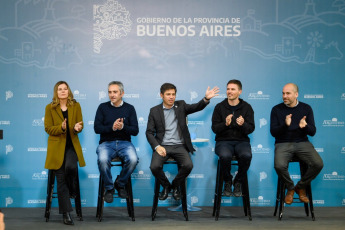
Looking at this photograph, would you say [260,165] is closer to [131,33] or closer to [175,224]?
[175,224]

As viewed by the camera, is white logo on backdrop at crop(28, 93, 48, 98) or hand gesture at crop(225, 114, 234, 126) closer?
hand gesture at crop(225, 114, 234, 126)

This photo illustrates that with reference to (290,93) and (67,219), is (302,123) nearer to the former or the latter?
(290,93)

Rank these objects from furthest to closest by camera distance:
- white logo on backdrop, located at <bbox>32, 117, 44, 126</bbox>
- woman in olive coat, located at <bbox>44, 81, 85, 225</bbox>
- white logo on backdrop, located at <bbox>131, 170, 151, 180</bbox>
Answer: white logo on backdrop, located at <bbox>131, 170, 151, 180</bbox>, white logo on backdrop, located at <bbox>32, 117, 44, 126</bbox>, woman in olive coat, located at <bbox>44, 81, 85, 225</bbox>

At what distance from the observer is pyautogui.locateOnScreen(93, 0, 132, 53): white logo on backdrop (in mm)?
5555

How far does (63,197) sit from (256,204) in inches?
100

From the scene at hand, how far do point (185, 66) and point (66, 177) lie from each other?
2.12m

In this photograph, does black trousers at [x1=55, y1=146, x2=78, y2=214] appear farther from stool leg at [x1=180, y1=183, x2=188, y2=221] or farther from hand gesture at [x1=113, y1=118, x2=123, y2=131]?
stool leg at [x1=180, y1=183, x2=188, y2=221]

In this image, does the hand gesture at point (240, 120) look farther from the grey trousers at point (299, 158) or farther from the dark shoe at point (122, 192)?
the dark shoe at point (122, 192)

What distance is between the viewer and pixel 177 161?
4.83m

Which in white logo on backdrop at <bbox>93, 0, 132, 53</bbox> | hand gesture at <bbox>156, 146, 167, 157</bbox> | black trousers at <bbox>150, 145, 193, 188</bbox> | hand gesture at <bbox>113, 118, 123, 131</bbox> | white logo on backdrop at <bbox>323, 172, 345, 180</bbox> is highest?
white logo on backdrop at <bbox>93, 0, 132, 53</bbox>

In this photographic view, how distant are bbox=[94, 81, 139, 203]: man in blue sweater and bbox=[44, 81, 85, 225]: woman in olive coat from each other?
0.26 metres

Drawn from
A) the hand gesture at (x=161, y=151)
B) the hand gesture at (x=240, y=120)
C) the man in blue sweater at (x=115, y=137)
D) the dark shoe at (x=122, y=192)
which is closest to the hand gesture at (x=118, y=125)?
the man in blue sweater at (x=115, y=137)

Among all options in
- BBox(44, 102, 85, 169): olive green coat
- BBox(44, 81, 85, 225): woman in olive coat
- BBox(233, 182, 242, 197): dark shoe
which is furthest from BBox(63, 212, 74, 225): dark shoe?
BBox(233, 182, 242, 197): dark shoe

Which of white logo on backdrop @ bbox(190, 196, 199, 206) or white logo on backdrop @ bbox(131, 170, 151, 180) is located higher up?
white logo on backdrop @ bbox(131, 170, 151, 180)
